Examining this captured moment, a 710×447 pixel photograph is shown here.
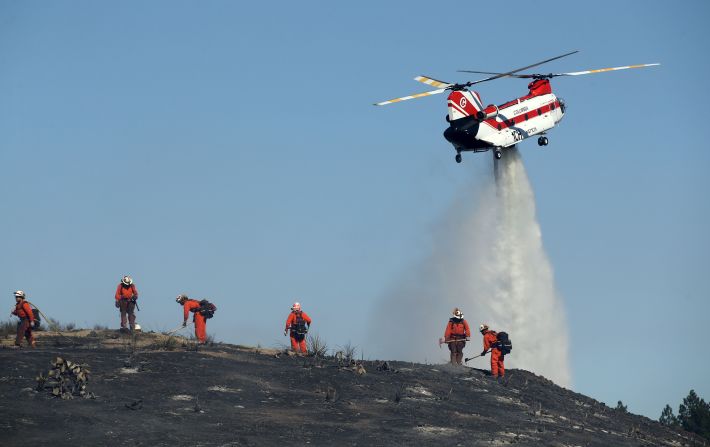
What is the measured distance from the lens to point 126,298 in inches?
1305

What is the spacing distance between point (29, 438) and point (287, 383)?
7850 millimetres

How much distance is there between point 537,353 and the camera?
5269cm

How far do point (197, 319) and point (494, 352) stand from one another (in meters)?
8.52

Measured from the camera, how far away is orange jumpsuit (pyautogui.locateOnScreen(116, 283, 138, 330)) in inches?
1299

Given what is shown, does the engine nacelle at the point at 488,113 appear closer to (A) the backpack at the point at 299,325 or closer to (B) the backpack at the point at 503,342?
(B) the backpack at the point at 503,342

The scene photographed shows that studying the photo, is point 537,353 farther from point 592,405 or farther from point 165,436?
point 165,436

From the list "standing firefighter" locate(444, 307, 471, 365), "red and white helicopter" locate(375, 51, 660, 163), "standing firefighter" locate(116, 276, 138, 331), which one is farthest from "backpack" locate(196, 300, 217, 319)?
"red and white helicopter" locate(375, 51, 660, 163)

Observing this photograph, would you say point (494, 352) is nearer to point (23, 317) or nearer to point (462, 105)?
point (23, 317)

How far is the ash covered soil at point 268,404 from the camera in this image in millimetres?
24188

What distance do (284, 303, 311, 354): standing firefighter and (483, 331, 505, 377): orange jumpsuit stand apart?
5.02m

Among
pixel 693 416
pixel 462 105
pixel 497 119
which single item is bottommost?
pixel 693 416

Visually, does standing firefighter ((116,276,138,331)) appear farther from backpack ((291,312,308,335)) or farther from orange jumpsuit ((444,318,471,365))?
orange jumpsuit ((444,318,471,365))

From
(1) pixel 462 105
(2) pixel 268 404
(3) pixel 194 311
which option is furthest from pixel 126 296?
(1) pixel 462 105

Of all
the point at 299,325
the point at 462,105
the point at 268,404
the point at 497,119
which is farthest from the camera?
the point at 497,119
